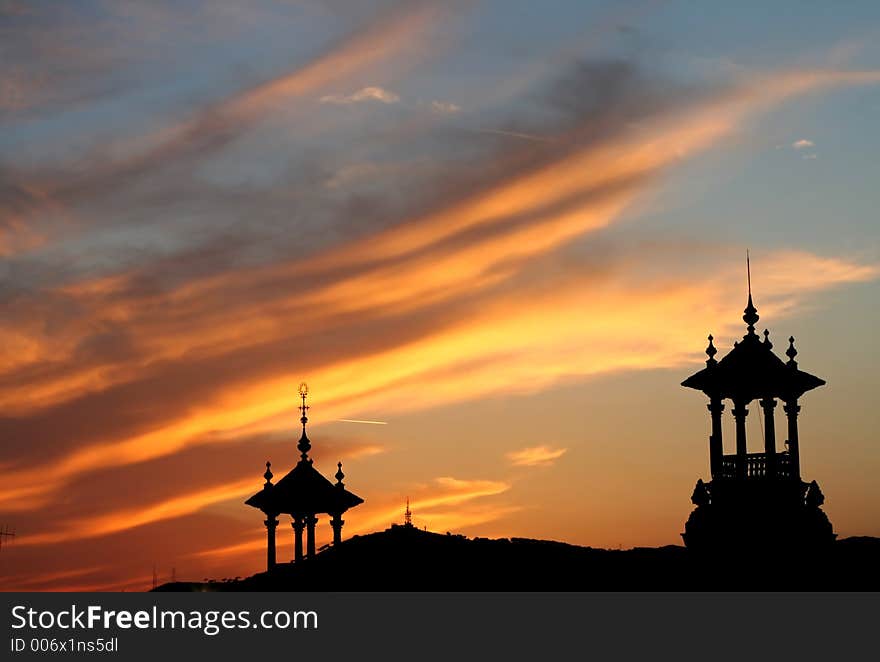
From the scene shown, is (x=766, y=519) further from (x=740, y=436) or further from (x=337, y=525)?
(x=337, y=525)

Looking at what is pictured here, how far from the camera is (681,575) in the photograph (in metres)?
67.4

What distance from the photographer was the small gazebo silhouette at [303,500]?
78375mm

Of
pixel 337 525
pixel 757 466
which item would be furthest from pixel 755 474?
pixel 337 525

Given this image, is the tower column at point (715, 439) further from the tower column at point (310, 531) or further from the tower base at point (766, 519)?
the tower column at point (310, 531)

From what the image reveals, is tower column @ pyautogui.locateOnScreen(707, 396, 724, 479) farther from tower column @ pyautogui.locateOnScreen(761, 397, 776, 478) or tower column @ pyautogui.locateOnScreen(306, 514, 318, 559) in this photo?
tower column @ pyautogui.locateOnScreen(306, 514, 318, 559)

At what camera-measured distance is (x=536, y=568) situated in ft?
236

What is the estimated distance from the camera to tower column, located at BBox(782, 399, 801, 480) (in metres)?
64.7

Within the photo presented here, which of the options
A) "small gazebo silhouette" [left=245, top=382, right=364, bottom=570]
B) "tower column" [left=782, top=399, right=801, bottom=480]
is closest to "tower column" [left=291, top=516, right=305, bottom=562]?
"small gazebo silhouette" [left=245, top=382, right=364, bottom=570]

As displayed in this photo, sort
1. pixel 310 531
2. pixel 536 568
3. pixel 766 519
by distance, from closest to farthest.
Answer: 1. pixel 766 519
2. pixel 536 568
3. pixel 310 531

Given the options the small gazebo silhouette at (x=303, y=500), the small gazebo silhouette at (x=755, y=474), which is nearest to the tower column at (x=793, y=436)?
the small gazebo silhouette at (x=755, y=474)

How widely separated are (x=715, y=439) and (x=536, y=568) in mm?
9386

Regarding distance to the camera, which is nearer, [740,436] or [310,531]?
[740,436]

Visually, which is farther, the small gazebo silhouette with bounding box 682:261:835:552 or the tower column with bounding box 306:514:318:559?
the tower column with bounding box 306:514:318:559
